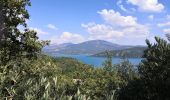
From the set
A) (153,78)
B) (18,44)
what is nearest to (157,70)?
(153,78)

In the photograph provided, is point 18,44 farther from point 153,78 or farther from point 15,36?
point 153,78

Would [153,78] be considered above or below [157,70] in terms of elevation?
below

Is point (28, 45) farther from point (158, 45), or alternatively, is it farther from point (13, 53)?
point (158, 45)

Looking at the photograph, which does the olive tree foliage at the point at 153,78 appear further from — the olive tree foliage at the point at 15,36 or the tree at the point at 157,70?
the olive tree foliage at the point at 15,36

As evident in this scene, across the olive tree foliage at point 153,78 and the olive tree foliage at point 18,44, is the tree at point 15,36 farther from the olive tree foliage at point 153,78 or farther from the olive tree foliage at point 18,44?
the olive tree foliage at point 153,78

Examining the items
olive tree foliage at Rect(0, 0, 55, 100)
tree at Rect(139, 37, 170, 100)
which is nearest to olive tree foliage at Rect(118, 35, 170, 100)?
tree at Rect(139, 37, 170, 100)

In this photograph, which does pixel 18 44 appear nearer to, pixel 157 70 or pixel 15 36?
pixel 15 36

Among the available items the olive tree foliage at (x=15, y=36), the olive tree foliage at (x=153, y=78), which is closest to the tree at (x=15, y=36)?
the olive tree foliage at (x=15, y=36)

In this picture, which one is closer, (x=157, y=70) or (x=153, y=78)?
(x=153, y=78)

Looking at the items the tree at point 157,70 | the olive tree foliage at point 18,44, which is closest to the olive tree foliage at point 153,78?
the tree at point 157,70

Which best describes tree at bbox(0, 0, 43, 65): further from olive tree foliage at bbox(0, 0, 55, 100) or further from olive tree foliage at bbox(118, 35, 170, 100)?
olive tree foliage at bbox(118, 35, 170, 100)

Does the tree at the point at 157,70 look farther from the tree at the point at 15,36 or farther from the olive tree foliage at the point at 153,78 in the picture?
the tree at the point at 15,36

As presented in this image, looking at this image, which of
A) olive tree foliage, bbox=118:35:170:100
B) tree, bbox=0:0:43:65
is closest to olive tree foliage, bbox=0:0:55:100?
tree, bbox=0:0:43:65

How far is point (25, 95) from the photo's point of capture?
19797mm
